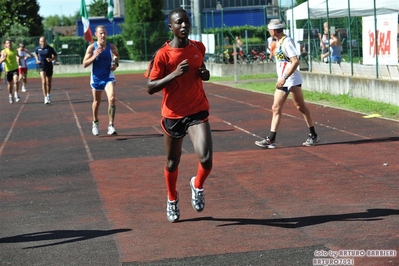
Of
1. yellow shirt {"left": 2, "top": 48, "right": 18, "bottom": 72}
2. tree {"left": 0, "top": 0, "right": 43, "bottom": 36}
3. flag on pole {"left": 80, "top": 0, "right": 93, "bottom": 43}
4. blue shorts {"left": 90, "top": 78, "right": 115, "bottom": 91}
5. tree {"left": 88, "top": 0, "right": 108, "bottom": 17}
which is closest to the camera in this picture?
blue shorts {"left": 90, "top": 78, "right": 115, "bottom": 91}

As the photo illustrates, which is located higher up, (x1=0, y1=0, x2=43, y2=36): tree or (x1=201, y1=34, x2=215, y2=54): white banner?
(x1=0, y1=0, x2=43, y2=36): tree

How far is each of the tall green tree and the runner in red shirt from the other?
4408 centimetres

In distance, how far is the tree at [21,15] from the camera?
72.9 metres

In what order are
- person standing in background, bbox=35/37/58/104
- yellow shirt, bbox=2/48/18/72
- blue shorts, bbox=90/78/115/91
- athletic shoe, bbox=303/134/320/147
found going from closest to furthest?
athletic shoe, bbox=303/134/320/147 < blue shorts, bbox=90/78/115/91 < person standing in background, bbox=35/37/58/104 < yellow shirt, bbox=2/48/18/72

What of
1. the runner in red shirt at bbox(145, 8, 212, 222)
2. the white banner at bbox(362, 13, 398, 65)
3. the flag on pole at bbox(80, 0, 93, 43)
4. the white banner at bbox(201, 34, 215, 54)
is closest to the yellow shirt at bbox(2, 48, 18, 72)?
the white banner at bbox(362, 13, 398, 65)

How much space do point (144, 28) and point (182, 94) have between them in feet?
147

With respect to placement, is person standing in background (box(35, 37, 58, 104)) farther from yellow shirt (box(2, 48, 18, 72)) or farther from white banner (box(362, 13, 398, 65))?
white banner (box(362, 13, 398, 65))

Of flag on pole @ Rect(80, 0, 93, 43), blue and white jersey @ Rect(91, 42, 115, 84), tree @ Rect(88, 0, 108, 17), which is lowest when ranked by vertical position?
blue and white jersey @ Rect(91, 42, 115, 84)

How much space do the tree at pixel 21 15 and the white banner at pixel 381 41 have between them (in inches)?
2143

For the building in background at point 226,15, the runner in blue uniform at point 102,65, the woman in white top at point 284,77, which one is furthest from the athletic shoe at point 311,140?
the building in background at point 226,15

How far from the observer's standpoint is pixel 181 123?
8336mm

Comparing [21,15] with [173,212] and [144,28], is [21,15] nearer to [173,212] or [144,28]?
[144,28]

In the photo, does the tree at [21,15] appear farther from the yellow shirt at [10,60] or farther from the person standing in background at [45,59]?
the person standing in background at [45,59]

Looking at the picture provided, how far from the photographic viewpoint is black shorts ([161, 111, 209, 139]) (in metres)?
8.31
